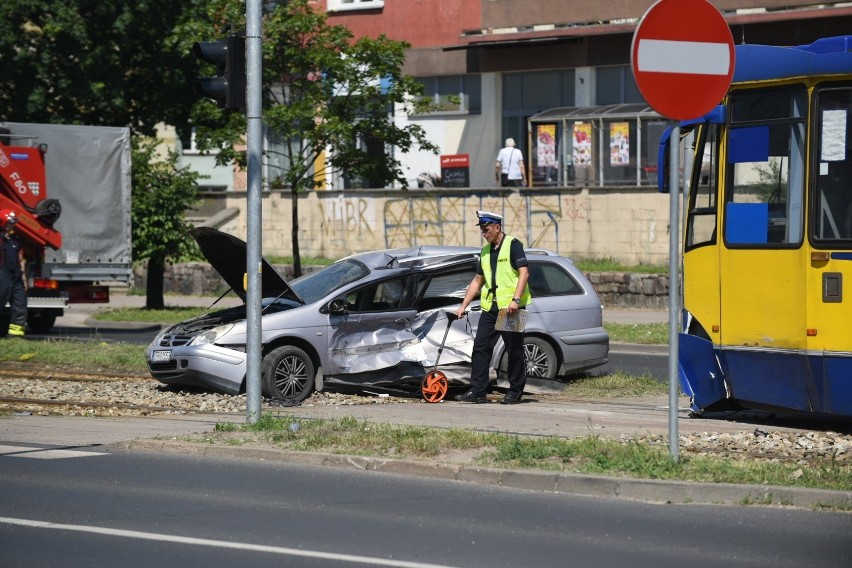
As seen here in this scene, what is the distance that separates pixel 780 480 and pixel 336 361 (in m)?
6.60

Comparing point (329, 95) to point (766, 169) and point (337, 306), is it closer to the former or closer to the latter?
point (337, 306)

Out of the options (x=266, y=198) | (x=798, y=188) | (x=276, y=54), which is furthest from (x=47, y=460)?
(x=266, y=198)

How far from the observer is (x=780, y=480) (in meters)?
8.72

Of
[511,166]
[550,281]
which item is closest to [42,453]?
[550,281]

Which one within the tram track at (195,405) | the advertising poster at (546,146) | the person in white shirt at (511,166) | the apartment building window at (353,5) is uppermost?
the apartment building window at (353,5)

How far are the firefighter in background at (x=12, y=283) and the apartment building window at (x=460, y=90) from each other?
654 inches

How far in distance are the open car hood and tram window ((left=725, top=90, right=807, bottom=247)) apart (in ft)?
15.6

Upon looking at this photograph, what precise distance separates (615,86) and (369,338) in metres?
20.5

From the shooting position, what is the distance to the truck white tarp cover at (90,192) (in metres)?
24.5

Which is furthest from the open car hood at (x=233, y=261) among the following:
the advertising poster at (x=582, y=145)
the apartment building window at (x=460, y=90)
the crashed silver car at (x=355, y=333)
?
the apartment building window at (x=460, y=90)

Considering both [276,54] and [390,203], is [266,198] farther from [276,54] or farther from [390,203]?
[276,54]

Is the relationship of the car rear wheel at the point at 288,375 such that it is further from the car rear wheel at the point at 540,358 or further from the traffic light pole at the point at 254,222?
the car rear wheel at the point at 540,358

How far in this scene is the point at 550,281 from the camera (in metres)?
15.8

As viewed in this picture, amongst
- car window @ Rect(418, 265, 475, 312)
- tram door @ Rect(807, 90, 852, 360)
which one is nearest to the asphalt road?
tram door @ Rect(807, 90, 852, 360)
